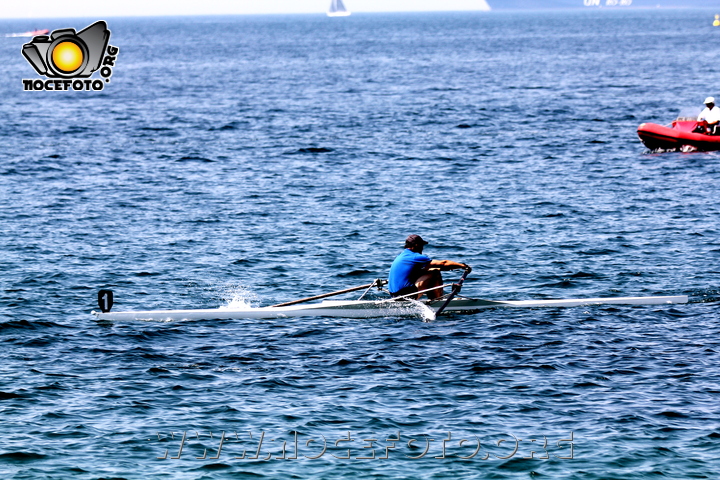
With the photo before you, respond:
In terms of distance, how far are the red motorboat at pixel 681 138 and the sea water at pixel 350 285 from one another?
867 mm

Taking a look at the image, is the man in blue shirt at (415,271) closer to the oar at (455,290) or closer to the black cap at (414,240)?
the black cap at (414,240)

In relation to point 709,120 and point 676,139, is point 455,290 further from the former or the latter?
point 709,120

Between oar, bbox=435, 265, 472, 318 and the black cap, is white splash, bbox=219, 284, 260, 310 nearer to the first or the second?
the black cap

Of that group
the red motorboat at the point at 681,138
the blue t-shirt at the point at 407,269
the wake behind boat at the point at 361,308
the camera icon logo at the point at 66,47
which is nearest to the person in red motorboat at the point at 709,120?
the red motorboat at the point at 681,138

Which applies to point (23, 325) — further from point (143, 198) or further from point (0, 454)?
point (143, 198)

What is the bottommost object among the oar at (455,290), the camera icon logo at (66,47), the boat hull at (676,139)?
the oar at (455,290)

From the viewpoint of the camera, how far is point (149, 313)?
770 inches

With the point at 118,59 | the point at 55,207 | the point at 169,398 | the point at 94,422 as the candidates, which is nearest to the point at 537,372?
the point at 169,398

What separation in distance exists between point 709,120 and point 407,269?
25048 millimetres

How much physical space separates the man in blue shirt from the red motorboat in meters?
23.9

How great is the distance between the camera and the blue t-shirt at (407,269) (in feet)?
63.8

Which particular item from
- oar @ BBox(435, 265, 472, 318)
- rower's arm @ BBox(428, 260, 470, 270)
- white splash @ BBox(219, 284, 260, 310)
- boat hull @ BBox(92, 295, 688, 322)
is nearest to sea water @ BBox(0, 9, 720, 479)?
white splash @ BBox(219, 284, 260, 310)

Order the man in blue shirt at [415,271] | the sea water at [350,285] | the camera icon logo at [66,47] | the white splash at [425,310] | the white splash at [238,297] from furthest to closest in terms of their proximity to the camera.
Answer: the camera icon logo at [66,47] < the white splash at [238,297] < the white splash at [425,310] < the man in blue shirt at [415,271] < the sea water at [350,285]

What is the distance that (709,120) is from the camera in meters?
39.9
